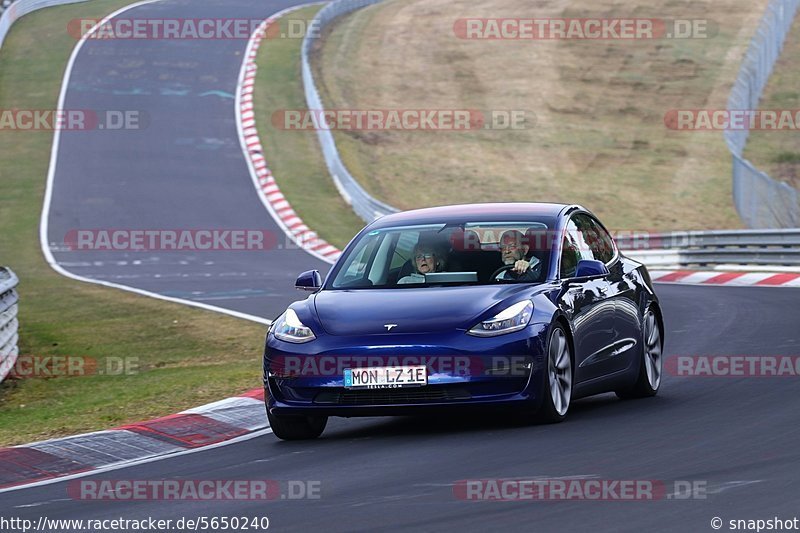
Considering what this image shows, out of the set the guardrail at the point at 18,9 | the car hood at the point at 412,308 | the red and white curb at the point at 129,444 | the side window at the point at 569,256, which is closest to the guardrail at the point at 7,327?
the red and white curb at the point at 129,444

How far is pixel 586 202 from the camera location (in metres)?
38.4

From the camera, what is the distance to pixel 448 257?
1063cm

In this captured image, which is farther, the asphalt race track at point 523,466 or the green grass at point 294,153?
the green grass at point 294,153

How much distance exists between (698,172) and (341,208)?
11819 millimetres

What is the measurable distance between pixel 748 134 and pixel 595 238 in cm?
3601

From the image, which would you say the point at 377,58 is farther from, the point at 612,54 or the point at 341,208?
the point at 341,208

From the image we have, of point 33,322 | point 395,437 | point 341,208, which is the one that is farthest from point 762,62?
point 395,437

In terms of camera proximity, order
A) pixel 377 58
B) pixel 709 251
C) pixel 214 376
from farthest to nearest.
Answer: pixel 377 58
pixel 709 251
pixel 214 376

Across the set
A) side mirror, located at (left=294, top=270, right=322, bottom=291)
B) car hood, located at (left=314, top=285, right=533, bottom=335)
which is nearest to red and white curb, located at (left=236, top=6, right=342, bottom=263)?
side mirror, located at (left=294, top=270, right=322, bottom=291)
